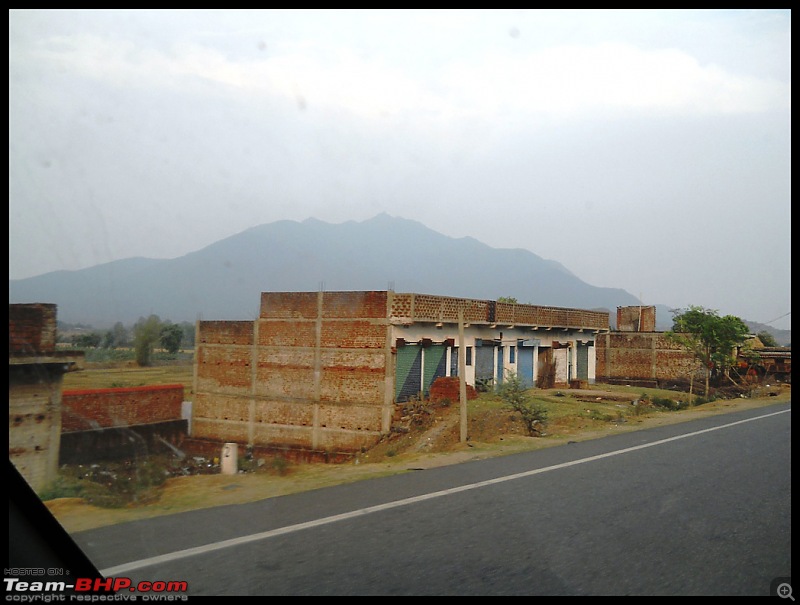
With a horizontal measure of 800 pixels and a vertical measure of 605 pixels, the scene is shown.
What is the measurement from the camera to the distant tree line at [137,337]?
12.5 meters

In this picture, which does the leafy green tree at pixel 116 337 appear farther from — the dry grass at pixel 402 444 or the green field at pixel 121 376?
the dry grass at pixel 402 444

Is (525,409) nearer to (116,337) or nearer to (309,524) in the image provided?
(116,337)

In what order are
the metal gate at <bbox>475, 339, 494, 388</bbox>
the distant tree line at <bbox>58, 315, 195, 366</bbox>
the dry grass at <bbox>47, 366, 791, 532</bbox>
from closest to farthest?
1. the dry grass at <bbox>47, 366, 791, 532</bbox>
2. the distant tree line at <bbox>58, 315, 195, 366</bbox>
3. the metal gate at <bbox>475, 339, 494, 388</bbox>

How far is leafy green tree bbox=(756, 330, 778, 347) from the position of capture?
6033cm

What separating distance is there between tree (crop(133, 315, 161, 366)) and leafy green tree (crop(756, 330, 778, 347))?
54556mm

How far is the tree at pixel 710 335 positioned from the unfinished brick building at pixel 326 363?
529 inches

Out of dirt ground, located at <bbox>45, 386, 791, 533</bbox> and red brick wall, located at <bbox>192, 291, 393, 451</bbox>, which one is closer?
dirt ground, located at <bbox>45, 386, 791, 533</bbox>

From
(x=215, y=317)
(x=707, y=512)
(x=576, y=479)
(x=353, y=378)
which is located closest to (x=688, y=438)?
(x=576, y=479)

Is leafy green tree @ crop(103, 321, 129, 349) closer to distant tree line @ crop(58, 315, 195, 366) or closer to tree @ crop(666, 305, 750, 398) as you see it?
distant tree line @ crop(58, 315, 195, 366)

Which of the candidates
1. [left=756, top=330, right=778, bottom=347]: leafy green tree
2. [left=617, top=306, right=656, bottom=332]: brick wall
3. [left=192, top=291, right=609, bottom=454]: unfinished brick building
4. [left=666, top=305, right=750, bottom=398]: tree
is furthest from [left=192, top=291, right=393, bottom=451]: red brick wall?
[left=756, top=330, right=778, bottom=347]: leafy green tree

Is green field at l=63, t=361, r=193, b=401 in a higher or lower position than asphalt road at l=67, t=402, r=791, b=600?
higher

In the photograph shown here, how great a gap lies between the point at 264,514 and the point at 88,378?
845 centimetres

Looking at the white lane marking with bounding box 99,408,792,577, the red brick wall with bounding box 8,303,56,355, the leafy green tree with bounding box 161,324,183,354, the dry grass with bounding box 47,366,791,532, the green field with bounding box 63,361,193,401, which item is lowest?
the dry grass with bounding box 47,366,791,532

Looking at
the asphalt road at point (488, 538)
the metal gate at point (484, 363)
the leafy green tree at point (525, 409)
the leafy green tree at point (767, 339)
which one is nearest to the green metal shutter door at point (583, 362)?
the metal gate at point (484, 363)
